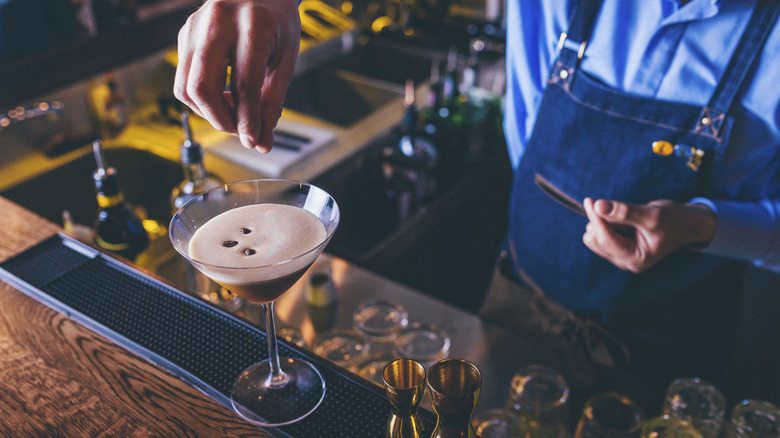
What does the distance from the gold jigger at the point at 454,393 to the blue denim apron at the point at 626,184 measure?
95 cm

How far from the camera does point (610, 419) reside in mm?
1140

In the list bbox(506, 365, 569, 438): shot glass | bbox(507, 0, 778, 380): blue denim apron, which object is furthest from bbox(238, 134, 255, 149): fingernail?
bbox(507, 0, 778, 380): blue denim apron

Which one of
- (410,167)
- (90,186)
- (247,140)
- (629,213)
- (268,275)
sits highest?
(247,140)

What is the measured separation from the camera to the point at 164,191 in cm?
232

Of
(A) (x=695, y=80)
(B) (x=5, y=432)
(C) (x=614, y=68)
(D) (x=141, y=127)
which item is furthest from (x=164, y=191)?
(A) (x=695, y=80)

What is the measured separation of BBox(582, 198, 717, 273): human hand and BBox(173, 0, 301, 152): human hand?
772mm

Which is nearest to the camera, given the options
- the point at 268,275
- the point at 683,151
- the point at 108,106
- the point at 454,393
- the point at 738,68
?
the point at 454,393

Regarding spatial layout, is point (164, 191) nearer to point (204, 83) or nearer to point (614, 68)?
point (204, 83)

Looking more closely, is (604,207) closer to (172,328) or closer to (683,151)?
(683,151)

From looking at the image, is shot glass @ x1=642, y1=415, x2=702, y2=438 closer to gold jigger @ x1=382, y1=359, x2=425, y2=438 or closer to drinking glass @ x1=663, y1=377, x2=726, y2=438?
drinking glass @ x1=663, y1=377, x2=726, y2=438

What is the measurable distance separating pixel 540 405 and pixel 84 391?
0.84 metres

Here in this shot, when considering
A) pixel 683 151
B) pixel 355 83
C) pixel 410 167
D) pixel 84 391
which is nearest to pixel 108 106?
pixel 355 83

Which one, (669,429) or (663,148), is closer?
(669,429)

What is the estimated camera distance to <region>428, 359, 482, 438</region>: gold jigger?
61 centimetres
